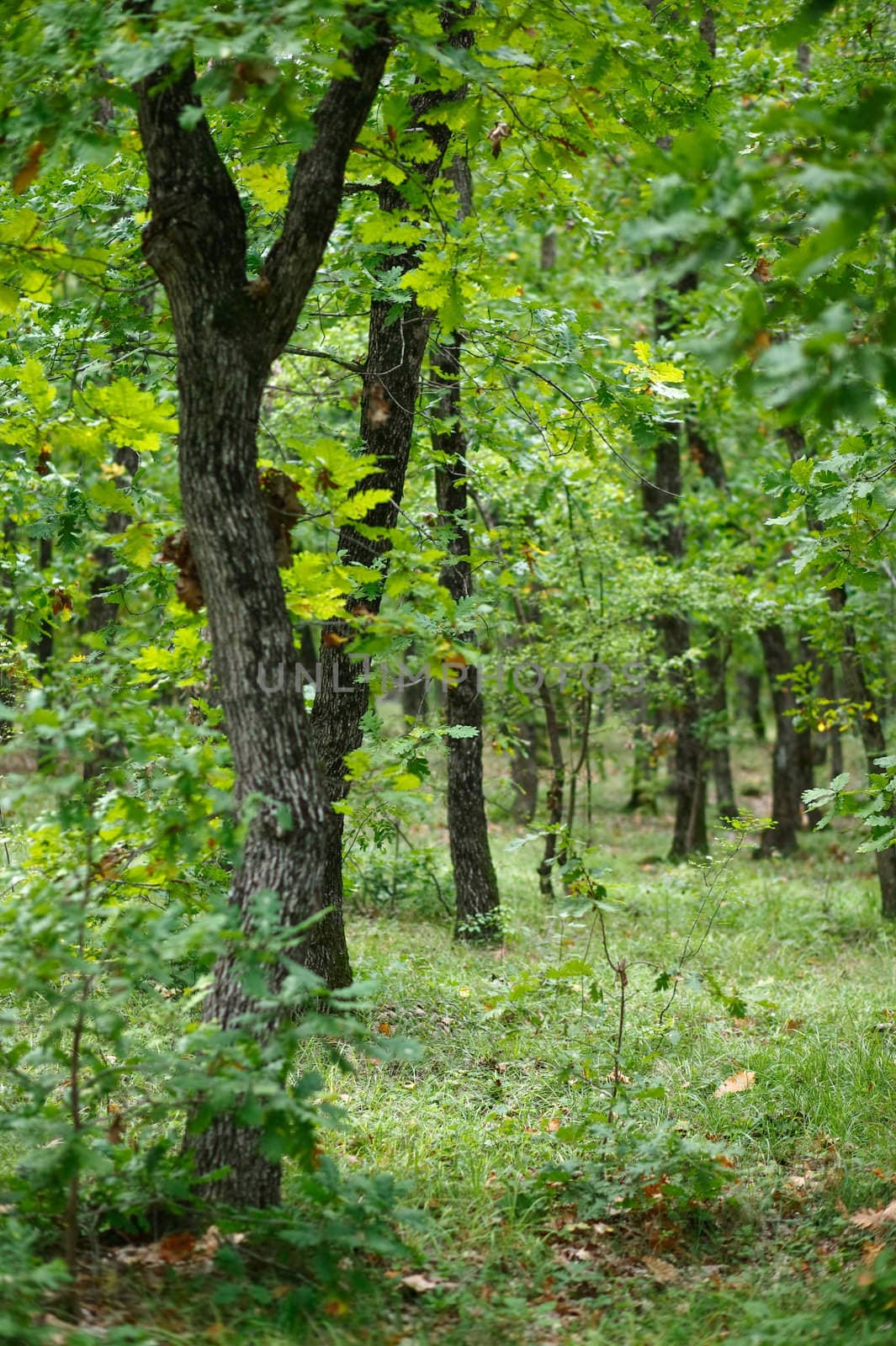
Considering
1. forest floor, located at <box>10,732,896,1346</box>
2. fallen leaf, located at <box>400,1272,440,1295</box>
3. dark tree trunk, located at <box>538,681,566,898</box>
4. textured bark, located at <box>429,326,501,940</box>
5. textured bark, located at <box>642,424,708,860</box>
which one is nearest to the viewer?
forest floor, located at <box>10,732,896,1346</box>

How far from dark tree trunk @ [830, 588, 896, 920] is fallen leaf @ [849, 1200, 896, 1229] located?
241 inches

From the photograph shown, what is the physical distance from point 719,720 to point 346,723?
9.61 meters

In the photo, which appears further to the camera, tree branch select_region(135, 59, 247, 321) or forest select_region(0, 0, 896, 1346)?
tree branch select_region(135, 59, 247, 321)

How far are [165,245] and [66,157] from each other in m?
0.53

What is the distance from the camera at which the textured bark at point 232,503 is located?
3.54 meters

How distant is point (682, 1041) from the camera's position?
19.9ft

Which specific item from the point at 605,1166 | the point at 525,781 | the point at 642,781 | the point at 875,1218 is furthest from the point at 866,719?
the point at 642,781

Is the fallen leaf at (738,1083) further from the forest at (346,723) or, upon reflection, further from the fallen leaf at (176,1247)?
the fallen leaf at (176,1247)

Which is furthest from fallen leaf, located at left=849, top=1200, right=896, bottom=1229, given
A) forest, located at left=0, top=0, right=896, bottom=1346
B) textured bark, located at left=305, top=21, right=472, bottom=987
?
textured bark, located at left=305, top=21, right=472, bottom=987

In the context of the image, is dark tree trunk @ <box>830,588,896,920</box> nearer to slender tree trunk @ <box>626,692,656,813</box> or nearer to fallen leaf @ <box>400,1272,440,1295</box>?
slender tree trunk @ <box>626,692,656,813</box>

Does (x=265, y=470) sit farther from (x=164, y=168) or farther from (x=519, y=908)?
(x=519, y=908)

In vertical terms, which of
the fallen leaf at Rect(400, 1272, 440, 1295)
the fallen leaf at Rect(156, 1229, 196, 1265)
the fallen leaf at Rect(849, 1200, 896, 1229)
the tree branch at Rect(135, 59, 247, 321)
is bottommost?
the fallen leaf at Rect(849, 1200, 896, 1229)

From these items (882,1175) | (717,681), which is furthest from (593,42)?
(717,681)

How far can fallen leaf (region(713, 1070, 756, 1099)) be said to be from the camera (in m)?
5.33
